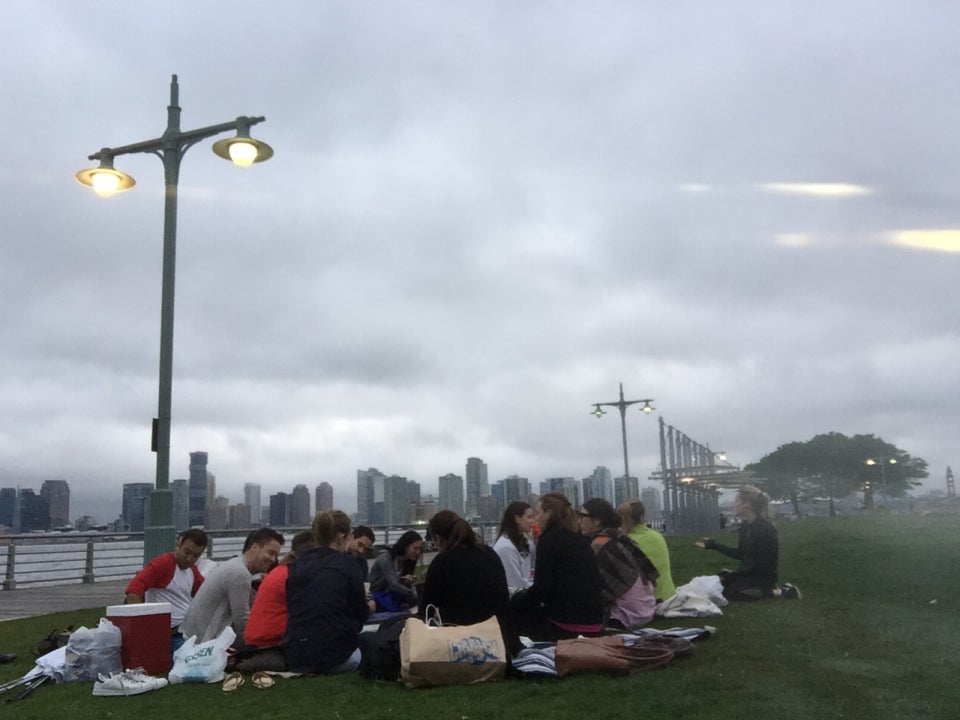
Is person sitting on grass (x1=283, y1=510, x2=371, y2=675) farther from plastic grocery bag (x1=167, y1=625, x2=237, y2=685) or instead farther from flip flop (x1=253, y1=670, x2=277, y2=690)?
plastic grocery bag (x1=167, y1=625, x2=237, y2=685)

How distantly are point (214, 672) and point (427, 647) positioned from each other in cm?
195

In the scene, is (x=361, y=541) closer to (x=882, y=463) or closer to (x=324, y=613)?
(x=324, y=613)

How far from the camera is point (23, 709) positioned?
256 inches

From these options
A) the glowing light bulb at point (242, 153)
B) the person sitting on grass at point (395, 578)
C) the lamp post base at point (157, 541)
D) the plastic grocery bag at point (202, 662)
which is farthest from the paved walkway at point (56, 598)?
the glowing light bulb at point (242, 153)

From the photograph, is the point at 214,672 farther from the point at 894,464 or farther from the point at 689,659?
the point at 894,464

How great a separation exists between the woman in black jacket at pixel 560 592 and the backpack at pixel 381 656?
4.19ft

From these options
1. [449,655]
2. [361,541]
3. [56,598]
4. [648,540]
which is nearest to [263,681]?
[449,655]

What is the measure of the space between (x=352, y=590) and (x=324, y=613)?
0.29 m

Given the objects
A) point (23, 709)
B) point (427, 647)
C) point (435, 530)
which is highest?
point (435, 530)

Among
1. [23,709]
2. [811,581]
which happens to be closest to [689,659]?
[23,709]

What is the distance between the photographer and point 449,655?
6.31m

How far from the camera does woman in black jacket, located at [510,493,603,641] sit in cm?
757

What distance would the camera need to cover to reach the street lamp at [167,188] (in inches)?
376

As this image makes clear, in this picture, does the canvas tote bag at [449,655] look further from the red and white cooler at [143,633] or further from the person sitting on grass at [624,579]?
the person sitting on grass at [624,579]
